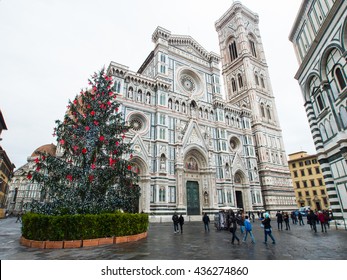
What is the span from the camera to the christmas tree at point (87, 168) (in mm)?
10398

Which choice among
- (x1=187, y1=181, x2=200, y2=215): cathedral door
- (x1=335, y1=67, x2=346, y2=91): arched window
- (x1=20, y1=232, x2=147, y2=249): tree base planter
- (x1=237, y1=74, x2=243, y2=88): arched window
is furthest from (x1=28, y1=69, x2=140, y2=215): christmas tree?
(x1=237, y1=74, x2=243, y2=88): arched window

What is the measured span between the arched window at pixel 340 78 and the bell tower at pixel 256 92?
2355 centimetres

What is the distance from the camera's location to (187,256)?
21.8 ft

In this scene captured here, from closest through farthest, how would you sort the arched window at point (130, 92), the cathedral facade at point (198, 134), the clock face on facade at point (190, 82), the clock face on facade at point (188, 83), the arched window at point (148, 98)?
the cathedral facade at point (198, 134), the arched window at point (130, 92), the arched window at point (148, 98), the clock face on facade at point (190, 82), the clock face on facade at point (188, 83)

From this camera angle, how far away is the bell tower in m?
34.1

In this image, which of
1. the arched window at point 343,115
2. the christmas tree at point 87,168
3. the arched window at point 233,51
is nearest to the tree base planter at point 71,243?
the christmas tree at point 87,168

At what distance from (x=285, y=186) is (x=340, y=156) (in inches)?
979

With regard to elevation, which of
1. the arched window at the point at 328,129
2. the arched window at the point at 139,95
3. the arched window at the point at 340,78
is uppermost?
the arched window at the point at 139,95

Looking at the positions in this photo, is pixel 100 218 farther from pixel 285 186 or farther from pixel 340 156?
pixel 285 186

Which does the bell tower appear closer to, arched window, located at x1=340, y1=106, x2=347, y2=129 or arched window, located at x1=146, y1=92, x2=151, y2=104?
arched window, located at x1=146, y1=92, x2=151, y2=104

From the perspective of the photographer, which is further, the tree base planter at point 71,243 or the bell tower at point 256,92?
the bell tower at point 256,92

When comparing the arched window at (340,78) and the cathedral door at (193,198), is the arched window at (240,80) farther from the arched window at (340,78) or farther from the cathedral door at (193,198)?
the arched window at (340,78)

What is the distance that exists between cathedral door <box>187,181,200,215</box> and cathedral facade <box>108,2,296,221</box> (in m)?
0.12

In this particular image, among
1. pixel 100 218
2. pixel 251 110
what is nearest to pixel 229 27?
pixel 251 110
